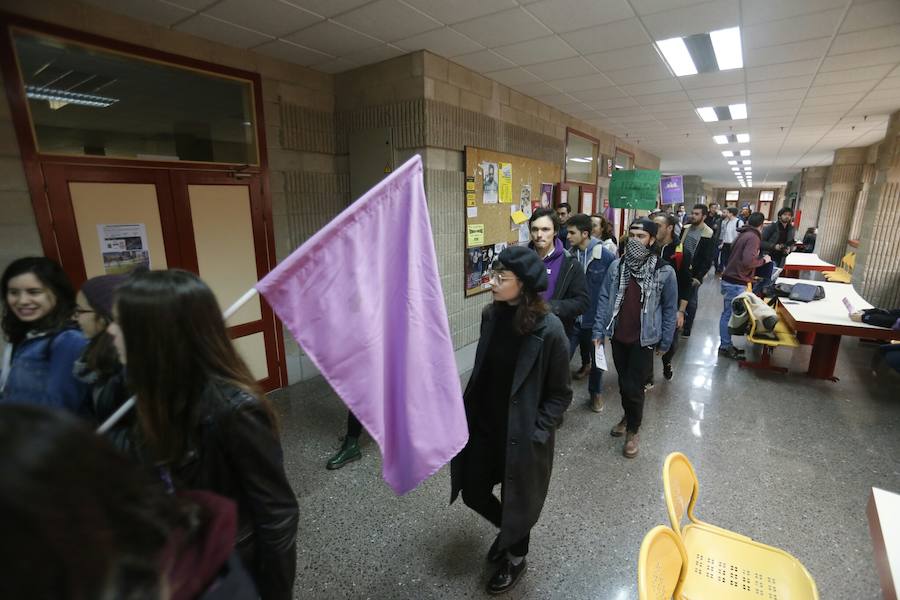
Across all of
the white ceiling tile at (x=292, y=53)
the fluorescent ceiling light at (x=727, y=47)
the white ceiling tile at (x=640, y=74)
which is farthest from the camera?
the white ceiling tile at (x=640, y=74)

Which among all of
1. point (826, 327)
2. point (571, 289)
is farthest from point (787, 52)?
point (571, 289)

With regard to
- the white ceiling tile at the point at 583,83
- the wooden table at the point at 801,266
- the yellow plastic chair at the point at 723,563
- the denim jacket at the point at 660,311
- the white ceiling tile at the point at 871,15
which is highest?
the white ceiling tile at the point at 583,83

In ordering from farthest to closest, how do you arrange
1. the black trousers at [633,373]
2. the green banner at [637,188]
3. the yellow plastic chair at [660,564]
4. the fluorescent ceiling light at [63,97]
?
the green banner at [637,188] → the black trousers at [633,373] → the fluorescent ceiling light at [63,97] → the yellow plastic chair at [660,564]

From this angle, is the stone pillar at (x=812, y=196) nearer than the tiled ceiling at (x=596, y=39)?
No

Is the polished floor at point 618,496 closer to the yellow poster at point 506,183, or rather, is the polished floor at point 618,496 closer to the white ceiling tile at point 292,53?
the yellow poster at point 506,183

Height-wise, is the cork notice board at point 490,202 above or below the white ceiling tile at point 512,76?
below

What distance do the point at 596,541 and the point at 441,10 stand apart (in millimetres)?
3481

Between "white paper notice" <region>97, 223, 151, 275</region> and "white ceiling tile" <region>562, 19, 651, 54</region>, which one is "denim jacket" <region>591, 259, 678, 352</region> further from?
"white paper notice" <region>97, 223, 151, 275</region>

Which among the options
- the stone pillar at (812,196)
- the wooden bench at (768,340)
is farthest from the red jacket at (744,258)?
the stone pillar at (812,196)

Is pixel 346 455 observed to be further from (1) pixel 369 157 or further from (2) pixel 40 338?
(1) pixel 369 157

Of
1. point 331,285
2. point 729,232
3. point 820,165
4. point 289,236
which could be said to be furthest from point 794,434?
point 820,165

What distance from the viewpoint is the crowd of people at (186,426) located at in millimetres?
444

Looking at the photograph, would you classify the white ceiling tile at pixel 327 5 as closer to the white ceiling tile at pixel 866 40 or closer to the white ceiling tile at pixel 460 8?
the white ceiling tile at pixel 460 8

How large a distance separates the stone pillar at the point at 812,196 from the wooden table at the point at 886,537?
607 inches
